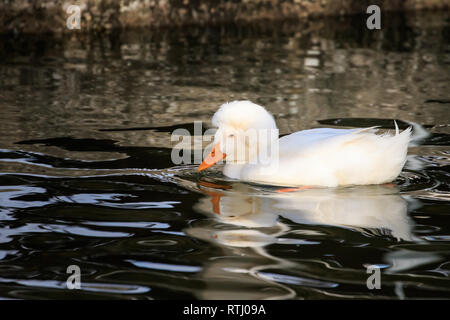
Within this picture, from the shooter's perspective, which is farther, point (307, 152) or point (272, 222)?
point (307, 152)

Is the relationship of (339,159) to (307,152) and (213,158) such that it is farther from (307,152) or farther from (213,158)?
(213,158)

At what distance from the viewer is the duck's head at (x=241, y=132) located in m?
5.44

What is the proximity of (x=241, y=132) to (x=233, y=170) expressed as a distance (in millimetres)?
276

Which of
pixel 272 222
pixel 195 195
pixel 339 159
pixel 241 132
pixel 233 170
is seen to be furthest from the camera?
pixel 233 170

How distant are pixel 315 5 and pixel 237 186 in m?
11.0

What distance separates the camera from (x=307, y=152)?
5.16 metres

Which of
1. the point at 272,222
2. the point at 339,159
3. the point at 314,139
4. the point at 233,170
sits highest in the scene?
the point at 314,139

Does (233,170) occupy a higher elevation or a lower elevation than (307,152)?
lower

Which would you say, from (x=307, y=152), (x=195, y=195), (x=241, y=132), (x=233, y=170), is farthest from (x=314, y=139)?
(x=195, y=195)

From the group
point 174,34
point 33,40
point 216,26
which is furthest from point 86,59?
point 216,26

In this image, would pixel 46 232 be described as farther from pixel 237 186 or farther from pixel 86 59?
pixel 86 59

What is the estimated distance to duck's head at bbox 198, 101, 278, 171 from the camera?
544 centimetres

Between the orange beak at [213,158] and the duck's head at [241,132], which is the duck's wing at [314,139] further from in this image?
the orange beak at [213,158]

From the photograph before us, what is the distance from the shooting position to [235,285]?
379cm
